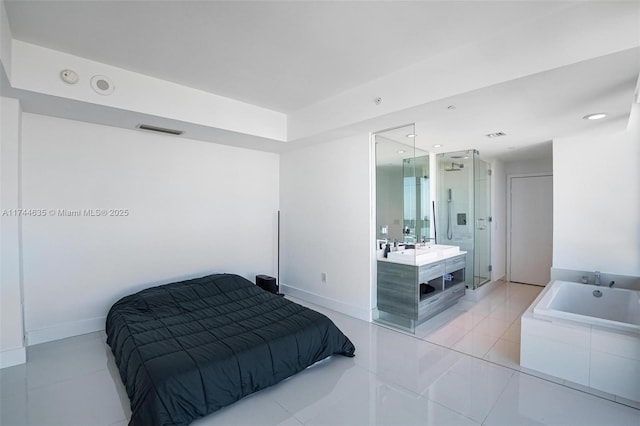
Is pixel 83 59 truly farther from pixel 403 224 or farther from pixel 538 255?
pixel 538 255

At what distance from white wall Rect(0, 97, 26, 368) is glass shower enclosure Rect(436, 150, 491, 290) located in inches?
201

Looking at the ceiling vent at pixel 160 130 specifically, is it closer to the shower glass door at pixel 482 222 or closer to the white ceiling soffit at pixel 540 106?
the white ceiling soffit at pixel 540 106

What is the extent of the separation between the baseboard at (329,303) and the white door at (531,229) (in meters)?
3.59

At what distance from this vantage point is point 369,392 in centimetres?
228

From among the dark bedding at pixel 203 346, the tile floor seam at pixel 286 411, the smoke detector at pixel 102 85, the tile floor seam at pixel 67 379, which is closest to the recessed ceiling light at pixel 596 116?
the dark bedding at pixel 203 346

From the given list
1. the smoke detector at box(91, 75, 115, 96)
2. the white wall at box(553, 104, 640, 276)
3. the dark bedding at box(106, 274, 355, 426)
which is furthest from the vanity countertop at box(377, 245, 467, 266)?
the smoke detector at box(91, 75, 115, 96)

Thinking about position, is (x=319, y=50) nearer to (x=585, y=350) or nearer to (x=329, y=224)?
(x=329, y=224)

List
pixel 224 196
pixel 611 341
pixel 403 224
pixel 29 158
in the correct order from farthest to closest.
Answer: pixel 224 196 < pixel 403 224 < pixel 29 158 < pixel 611 341

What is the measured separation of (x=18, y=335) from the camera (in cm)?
262

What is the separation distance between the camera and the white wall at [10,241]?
2.56m

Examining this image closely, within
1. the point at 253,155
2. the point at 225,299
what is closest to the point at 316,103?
the point at 253,155

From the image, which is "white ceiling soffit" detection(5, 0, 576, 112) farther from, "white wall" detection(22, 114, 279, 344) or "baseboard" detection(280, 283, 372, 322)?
"baseboard" detection(280, 283, 372, 322)

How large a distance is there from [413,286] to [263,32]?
2888 millimetres

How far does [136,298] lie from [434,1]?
12.1ft
